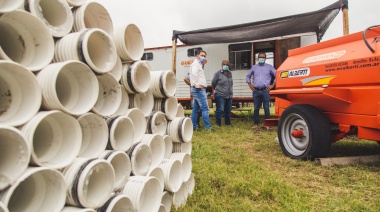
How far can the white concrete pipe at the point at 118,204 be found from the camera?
5.98 ft

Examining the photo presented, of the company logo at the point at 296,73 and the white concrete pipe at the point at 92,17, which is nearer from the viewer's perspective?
the white concrete pipe at the point at 92,17

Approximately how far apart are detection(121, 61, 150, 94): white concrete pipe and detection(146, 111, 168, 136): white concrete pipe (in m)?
0.29

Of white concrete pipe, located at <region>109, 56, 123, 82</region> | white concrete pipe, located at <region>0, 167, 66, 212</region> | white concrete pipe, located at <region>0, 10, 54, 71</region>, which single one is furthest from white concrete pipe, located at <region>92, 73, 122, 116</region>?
white concrete pipe, located at <region>0, 167, 66, 212</region>

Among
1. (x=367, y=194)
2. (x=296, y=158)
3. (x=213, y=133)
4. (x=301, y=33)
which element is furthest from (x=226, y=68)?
(x=367, y=194)

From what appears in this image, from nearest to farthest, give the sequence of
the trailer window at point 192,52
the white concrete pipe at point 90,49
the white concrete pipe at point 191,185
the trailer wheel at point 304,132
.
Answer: the white concrete pipe at point 90,49 < the white concrete pipe at point 191,185 < the trailer wheel at point 304,132 < the trailer window at point 192,52

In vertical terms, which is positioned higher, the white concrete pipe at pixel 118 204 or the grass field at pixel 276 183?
the white concrete pipe at pixel 118 204

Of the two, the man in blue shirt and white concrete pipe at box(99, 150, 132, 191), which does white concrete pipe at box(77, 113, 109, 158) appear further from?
the man in blue shirt

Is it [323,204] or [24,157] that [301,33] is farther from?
[24,157]

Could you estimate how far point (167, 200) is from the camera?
2.61m

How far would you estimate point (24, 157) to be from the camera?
4.49 ft

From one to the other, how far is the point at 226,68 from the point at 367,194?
214 inches

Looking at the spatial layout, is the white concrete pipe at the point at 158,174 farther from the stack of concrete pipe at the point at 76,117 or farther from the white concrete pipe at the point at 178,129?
the white concrete pipe at the point at 178,129

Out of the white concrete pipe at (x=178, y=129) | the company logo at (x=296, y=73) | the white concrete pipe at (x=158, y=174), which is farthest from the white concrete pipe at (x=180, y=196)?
the company logo at (x=296, y=73)

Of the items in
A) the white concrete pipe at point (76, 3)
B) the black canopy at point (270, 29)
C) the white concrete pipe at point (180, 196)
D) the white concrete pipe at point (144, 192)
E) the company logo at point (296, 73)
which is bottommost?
the white concrete pipe at point (180, 196)
